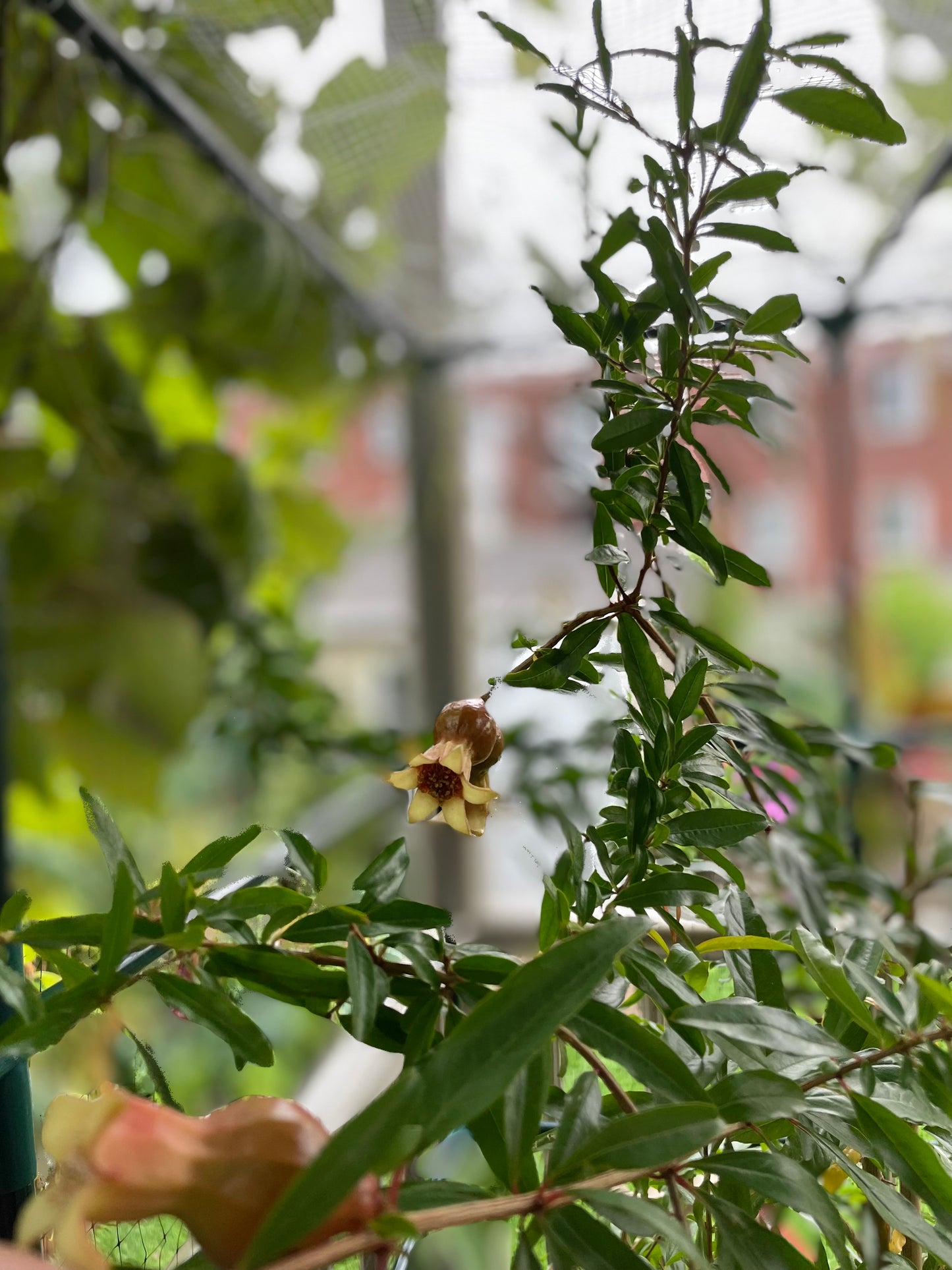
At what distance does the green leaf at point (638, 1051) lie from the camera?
15 centimetres

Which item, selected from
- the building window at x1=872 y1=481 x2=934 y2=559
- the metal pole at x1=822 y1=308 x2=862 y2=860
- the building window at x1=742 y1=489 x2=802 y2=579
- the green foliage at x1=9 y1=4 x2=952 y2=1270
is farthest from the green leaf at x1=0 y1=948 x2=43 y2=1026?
the building window at x1=872 y1=481 x2=934 y2=559

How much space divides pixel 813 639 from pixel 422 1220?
2899 millimetres

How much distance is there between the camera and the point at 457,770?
19cm

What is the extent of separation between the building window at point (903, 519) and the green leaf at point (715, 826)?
387cm

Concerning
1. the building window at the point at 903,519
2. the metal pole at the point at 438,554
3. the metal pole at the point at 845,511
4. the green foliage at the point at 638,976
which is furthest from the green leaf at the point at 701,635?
the building window at the point at 903,519

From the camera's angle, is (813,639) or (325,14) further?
(813,639)

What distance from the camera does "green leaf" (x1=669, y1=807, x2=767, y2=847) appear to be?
0.59 ft

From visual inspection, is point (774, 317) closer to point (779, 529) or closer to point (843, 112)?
point (843, 112)

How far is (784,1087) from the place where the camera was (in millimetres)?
149

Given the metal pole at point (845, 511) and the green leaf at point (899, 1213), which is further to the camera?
the metal pole at point (845, 511)

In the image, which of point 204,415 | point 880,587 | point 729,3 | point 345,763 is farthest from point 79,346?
point 880,587

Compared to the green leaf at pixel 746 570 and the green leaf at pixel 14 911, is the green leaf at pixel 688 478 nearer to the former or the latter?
the green leaf at pixel 746 570

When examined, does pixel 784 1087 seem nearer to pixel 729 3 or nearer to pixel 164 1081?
→ pixel 164 1081

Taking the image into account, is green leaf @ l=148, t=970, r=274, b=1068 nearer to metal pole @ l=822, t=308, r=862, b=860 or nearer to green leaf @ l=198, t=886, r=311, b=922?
green leaf @ l=198, t=886, r=311, b=922
